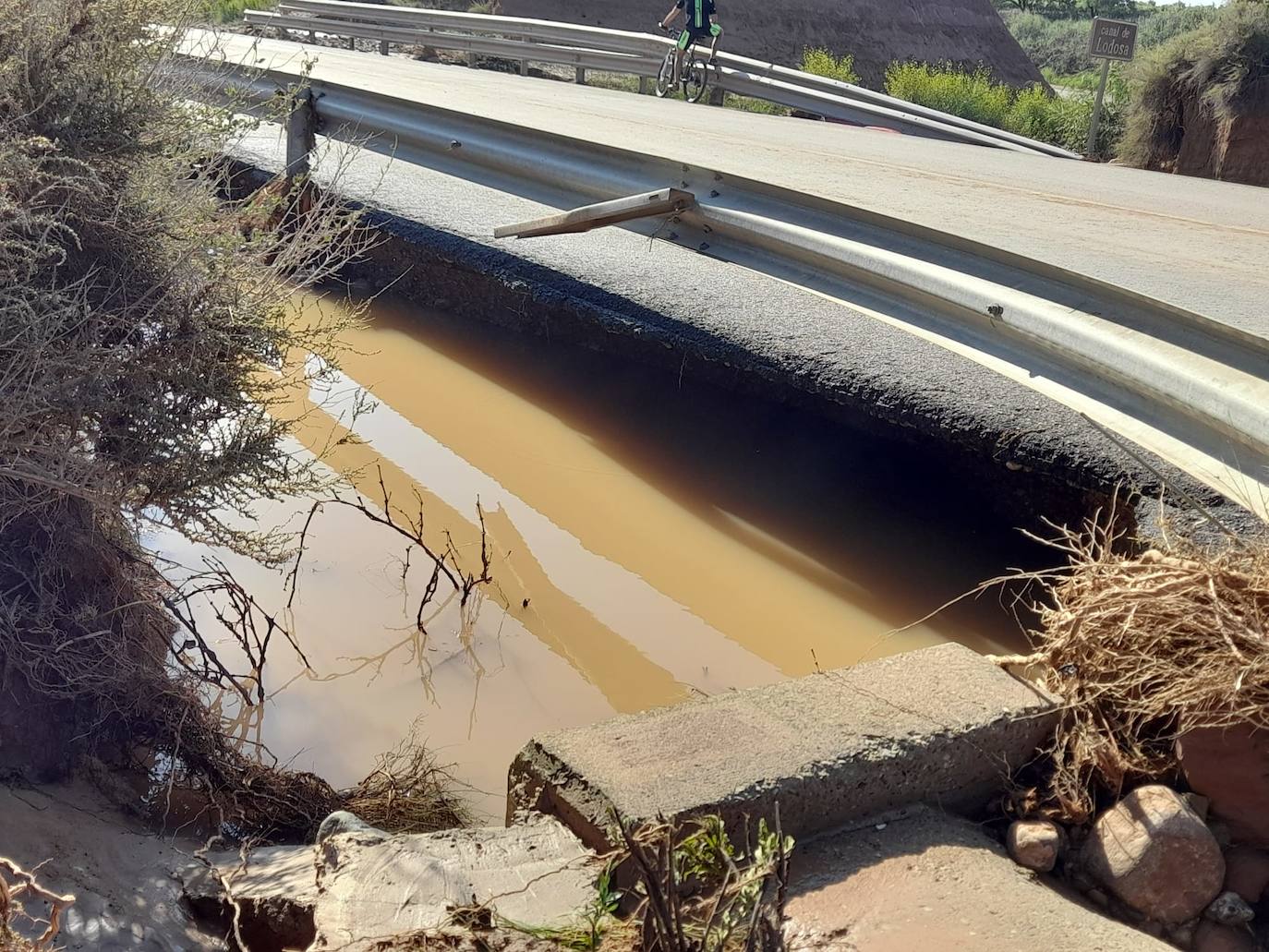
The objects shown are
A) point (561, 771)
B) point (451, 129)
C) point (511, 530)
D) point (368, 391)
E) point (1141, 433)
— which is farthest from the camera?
point (451, 129)

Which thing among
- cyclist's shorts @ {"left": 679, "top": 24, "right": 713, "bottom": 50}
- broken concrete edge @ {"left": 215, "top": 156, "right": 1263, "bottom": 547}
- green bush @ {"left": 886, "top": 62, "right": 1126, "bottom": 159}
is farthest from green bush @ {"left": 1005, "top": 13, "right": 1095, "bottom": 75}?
broken concrete edge @ {"left": 215, "top": 156, "right": 1263, "bottom": 547}

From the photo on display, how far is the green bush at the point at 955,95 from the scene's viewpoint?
19312 mm

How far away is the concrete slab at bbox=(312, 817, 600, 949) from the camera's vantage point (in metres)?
2.21

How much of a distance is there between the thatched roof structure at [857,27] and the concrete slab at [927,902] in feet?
83.2

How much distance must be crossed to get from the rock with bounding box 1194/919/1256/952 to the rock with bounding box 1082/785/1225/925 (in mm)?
40

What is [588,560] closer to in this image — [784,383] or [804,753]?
[784,383]

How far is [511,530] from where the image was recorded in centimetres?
482

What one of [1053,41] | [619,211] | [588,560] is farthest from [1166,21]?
[588,560]

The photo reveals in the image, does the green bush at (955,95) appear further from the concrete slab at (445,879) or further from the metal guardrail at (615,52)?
the concrete slab at (445,879)

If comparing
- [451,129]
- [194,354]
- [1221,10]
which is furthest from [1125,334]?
[1221,10]

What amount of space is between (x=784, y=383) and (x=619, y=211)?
1.22 meters

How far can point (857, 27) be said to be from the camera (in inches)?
1247

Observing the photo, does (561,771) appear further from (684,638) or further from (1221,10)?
(1221,10)

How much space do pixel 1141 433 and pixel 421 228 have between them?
3866 mm
